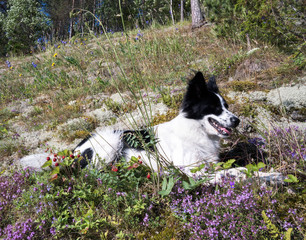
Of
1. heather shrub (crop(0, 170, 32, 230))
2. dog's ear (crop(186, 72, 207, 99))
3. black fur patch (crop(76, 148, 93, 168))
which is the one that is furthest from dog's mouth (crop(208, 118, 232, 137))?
heather shrub (crop(0, 170, 32, 230))

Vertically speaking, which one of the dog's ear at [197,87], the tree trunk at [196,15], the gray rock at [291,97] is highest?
the tree trunk at [196,15]

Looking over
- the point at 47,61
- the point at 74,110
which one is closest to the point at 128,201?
the point at 74,110

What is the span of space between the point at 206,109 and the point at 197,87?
32cm

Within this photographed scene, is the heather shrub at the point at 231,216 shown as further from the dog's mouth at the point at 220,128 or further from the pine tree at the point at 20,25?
the pine tree at the point at 20,25

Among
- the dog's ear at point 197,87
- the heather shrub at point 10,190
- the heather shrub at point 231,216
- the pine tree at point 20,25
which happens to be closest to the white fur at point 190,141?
the dog's ear at point 197,87

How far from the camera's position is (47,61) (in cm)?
853

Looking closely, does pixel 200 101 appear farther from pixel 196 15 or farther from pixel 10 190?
pixel 196 15

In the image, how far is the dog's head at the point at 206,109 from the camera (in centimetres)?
264

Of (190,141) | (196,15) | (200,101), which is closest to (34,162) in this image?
A: (190,141)

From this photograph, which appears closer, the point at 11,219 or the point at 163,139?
the point at 11,219

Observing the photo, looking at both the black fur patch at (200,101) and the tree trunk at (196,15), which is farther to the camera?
the tree trunk at (196,15)

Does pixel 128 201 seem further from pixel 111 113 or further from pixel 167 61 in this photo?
pixel 167 61

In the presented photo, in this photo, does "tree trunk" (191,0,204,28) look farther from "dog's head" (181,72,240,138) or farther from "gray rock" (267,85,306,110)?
"dog's head" (181,72,240,138)

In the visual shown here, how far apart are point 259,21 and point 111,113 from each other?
414 centimetres
